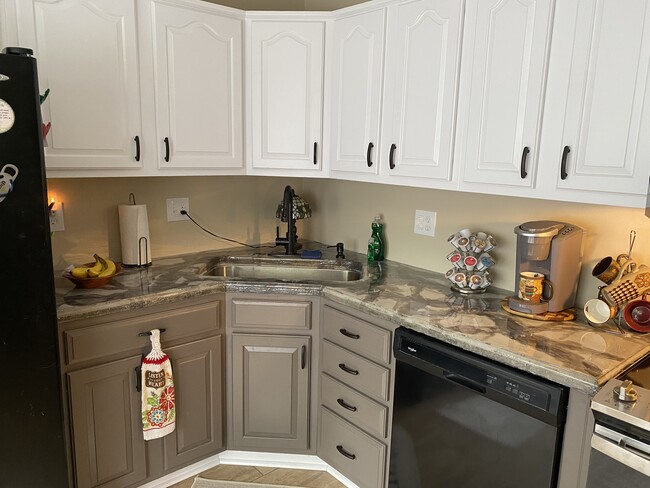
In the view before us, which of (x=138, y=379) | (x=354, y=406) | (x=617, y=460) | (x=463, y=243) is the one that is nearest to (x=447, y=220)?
(x=463, y=243)

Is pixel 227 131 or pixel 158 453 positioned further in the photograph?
pixel 227 131

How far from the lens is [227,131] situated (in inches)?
92.4

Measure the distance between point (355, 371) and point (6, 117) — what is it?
1.52 metres

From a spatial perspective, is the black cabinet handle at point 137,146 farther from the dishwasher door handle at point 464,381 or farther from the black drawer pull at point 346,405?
the dishwasher door handle at point 464,381

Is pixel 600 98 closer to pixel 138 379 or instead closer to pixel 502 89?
pixel 502 89

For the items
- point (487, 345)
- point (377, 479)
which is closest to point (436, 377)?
point (487, 345)

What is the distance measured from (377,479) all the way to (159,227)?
160 centimetres

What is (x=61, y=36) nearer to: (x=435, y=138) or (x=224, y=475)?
(x=435, y=138)

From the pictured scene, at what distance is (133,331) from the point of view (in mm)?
1909

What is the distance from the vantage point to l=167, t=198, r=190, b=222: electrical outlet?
8.38 ft

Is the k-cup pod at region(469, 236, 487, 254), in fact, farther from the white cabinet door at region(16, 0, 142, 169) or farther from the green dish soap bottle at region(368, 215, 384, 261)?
the white cabinet door at region(16, 0, 142, 169)

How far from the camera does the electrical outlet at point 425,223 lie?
7.81ft

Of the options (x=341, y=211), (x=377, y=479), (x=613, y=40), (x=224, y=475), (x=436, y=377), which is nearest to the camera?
(x=613, y=40)

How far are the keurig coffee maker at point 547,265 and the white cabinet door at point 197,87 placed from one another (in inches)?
55.7
